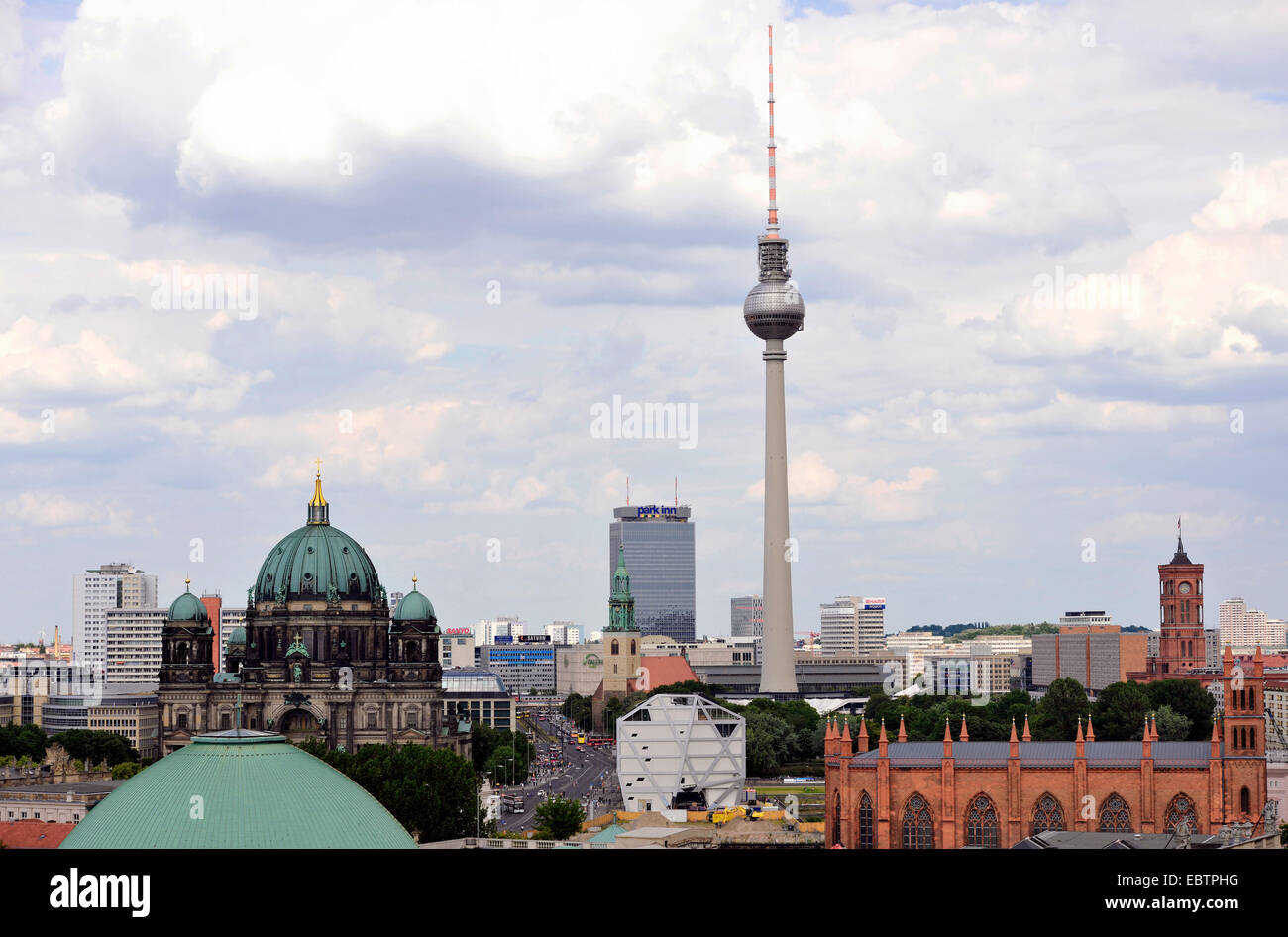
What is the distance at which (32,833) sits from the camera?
384 feet

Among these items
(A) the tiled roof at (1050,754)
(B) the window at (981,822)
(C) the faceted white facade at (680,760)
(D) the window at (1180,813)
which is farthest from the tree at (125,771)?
(D) the window at (1180,813)

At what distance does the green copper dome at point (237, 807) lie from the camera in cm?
5906

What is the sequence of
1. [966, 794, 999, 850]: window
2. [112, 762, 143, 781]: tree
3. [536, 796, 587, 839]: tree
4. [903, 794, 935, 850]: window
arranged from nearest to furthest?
[966, 794, 999, 850]: window → [903, 794, 935, 850]: window → [536, 796, 587, 839]: tree → [112, 762, 143, 781]: tree

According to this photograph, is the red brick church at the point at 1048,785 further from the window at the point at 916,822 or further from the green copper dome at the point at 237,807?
the green copper dome at the point at 237,807

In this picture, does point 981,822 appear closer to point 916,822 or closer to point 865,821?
point 916,822

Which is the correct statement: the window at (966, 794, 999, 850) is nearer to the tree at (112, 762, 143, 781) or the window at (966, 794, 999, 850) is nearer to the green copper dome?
the green copper dome

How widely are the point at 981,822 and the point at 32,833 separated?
199 ft

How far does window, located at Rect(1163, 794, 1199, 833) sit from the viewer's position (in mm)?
117500

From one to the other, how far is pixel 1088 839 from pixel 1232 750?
29.2m

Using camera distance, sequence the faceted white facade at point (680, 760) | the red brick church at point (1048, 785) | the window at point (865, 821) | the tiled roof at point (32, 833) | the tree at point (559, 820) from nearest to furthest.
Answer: the tiled roof at point (32, 833) → the red brick church at point (1048, 785) → the window at point (865, 821) → the tree at point (559, 820) → the faceted white facade at point (680, 760)

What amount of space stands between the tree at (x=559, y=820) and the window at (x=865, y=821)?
1995 centimetres

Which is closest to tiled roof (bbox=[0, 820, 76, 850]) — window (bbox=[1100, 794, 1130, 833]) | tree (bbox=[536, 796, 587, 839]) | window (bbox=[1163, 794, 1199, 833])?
tree (bbox=[536, 796, 587, 839])

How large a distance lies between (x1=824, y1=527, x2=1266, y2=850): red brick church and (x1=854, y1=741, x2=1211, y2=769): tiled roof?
67 mm
